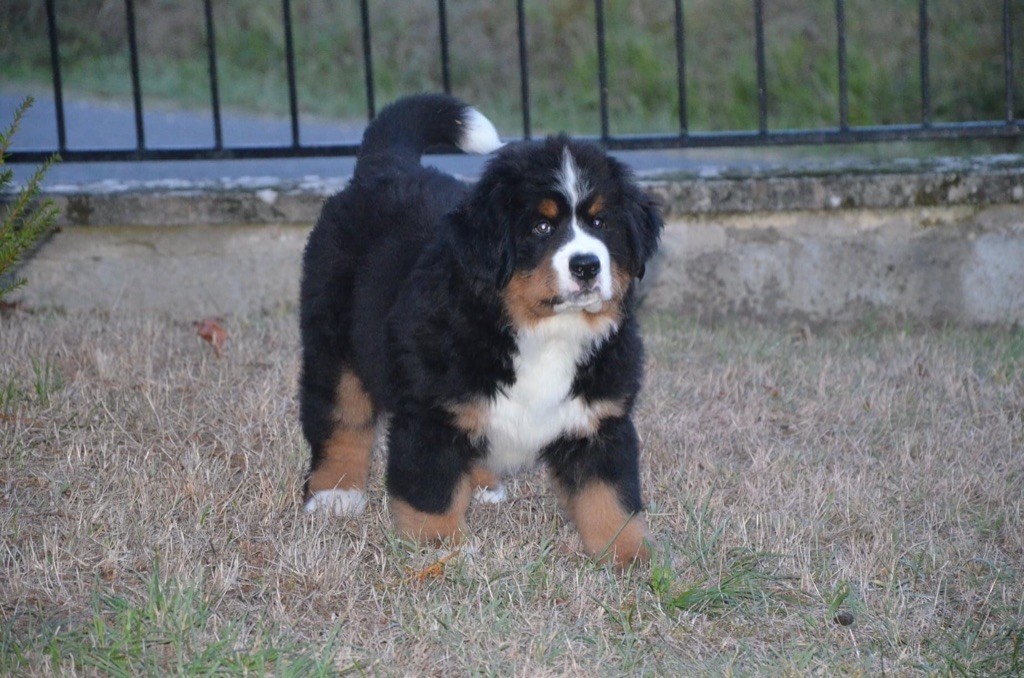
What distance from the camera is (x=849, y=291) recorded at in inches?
207

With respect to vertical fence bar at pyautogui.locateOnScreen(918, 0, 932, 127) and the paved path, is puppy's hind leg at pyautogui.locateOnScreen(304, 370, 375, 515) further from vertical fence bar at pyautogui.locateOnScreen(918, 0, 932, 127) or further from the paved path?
the paved path

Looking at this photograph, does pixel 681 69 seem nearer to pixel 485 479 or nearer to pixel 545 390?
pixel 485 479

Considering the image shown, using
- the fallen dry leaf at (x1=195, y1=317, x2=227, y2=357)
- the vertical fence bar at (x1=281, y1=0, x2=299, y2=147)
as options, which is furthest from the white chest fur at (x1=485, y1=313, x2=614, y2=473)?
the vertical fence bar at (x1=281, y1=0, x2=299, y2=147)

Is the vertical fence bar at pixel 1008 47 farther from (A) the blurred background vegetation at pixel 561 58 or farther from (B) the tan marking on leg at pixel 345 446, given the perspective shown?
(A) the blurred background vegetation at pixel 561 58

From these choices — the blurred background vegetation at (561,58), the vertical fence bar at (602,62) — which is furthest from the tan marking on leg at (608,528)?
the blurred background vegetation at (561,58)

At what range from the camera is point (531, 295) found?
3.08 m

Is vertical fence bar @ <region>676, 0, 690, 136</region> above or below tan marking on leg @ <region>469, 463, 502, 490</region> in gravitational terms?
above

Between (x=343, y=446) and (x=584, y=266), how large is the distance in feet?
3.43

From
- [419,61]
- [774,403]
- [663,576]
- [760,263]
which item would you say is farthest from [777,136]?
[419,61]

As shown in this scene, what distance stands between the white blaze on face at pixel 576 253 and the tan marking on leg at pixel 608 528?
1.55 ft

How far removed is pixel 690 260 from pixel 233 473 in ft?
7.44

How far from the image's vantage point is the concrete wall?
5.14m

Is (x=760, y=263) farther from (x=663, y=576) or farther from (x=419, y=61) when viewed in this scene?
(x=419, y=61)

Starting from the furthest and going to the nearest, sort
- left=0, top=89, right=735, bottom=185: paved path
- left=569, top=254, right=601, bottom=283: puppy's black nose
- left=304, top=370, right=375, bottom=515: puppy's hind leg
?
left=0, top=89, right=735, bottom=185: paved path < left=304, top=370, right=375, bottom=515: puppy's hind leg < left=569, top=254, right=601, bottom=283: puppy's black nose
